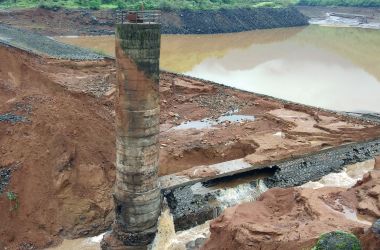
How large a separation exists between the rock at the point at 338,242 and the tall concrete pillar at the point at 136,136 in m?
6.14

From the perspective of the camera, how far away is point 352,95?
119ft

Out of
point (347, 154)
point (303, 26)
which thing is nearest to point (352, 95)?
point (347, 154)

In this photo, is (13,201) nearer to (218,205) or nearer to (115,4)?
(218,205)

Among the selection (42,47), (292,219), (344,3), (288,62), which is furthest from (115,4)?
(344,3)

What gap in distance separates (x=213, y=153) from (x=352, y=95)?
21099 mm

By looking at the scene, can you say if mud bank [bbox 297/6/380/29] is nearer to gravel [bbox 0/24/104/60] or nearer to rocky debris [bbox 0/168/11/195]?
gravel [bbox 0/24/104/60]

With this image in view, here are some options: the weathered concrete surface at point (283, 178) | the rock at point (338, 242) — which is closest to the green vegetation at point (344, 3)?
the weathered concrete surface at point (283, 178)

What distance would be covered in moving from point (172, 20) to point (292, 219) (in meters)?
55.8

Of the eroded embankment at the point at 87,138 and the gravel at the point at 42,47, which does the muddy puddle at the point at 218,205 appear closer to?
the eroded embankment at the point at 87,138

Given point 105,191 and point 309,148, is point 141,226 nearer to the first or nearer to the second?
point 105,191

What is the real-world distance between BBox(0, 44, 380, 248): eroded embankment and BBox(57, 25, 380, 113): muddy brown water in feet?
35.7

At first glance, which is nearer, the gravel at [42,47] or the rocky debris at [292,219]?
the rocky debris at [292,219]

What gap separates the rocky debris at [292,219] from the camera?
10.8m

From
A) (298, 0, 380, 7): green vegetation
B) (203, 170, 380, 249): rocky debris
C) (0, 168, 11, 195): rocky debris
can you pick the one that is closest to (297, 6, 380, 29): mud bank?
(298, 0, 380, 7): green vegetation
